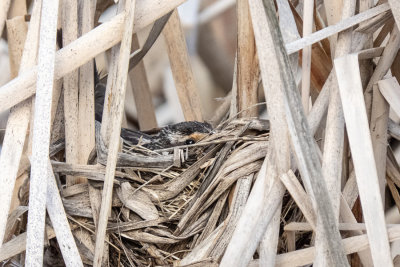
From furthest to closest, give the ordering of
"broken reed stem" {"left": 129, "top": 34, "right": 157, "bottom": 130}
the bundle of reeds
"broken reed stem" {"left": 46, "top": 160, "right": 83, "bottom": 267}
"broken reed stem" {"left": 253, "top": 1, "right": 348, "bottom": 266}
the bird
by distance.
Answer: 1. "broken reed stem" {"left": 129, "top": 34, "right": 157, "bottom": 130}
2. the bird
3. "broken reed stem" {"left": 46, "top": 160, "right": 83, "bottom": 267}
4. the bundle of reeds
5. "broken reed stem" {"left": 253, "top": 1, "right": 348, "bottom": 266}

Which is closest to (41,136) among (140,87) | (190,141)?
(190,141)

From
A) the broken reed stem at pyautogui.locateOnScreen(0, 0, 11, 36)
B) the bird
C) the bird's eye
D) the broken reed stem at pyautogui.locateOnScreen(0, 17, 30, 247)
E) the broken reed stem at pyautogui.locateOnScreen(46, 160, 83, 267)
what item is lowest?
the broken reed stem at pyautogui.locateOnScreen(46, 160, 83, 267)

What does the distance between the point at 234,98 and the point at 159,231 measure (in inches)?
16.5

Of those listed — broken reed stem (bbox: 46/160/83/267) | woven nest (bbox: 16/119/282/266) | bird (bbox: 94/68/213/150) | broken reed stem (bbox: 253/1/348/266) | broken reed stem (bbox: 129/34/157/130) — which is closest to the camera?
broken reed stem (bbox: 253/1/348/266)

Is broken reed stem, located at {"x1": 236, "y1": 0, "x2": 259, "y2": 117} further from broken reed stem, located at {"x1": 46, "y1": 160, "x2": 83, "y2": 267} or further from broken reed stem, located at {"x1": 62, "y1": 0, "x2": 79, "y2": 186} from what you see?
broken reed stem, located at {"x1": 46, "y1": 160, "x2": 83, "y2": 267}

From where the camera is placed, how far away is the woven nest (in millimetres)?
1377

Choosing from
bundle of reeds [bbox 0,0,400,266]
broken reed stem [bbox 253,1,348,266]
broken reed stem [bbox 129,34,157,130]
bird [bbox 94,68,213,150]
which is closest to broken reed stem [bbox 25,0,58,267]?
bundle of reeds [bbox 0,0,400,266]

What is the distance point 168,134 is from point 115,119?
2.46ft

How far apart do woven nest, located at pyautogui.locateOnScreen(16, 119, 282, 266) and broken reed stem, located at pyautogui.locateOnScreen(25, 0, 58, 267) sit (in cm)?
21

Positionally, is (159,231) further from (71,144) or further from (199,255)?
(71,144)

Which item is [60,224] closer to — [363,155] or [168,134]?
[363,155]

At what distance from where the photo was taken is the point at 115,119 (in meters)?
1.30

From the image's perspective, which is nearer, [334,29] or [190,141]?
[334,29]

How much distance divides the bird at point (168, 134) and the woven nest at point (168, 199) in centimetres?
36
